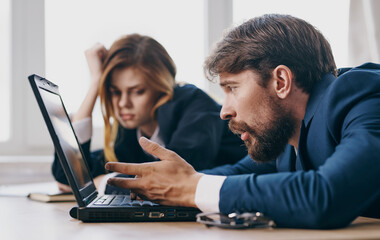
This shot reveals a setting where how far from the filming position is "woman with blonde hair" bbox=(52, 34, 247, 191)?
1765mm

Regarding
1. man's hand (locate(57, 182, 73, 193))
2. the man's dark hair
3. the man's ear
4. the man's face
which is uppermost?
the man's dark hair

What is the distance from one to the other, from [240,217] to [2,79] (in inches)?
83.3

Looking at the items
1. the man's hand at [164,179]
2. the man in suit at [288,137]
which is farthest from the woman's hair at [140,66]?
the man's hand at [164,179]

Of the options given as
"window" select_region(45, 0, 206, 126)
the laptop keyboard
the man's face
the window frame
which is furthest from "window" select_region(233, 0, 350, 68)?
the laptop keyboard

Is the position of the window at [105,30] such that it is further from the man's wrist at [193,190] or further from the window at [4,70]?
the man's wrist at [193,190]

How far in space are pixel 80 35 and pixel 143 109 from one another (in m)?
0.90

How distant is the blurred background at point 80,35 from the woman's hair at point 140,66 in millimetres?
576

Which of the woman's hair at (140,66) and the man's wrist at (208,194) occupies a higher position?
the woman's hair at (140,66)

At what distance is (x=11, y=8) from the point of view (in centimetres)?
245

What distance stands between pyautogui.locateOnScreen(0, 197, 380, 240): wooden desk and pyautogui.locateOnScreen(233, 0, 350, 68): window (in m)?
1.80

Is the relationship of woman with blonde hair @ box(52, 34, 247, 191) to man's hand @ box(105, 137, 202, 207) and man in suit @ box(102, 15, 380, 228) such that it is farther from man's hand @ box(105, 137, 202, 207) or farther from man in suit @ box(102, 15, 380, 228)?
man's hand @ box(105, 137, 202, 207)

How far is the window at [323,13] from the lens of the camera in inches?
98.0

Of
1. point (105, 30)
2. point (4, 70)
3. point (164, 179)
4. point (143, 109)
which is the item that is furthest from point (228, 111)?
point (4, 70)

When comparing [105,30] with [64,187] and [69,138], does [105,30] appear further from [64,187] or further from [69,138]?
[69,138]
